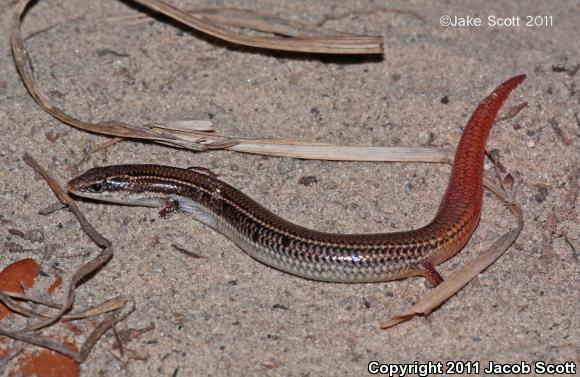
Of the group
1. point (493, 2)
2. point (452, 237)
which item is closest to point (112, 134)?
point (452, 237)

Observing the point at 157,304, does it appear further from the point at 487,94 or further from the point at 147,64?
the point at 487,94

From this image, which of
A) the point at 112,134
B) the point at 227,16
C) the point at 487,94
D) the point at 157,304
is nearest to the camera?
the point at 157,304

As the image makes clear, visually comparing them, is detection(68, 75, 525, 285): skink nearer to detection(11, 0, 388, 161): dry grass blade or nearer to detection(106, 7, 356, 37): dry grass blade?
detection(11, 0, 388, 161): dry grass blade

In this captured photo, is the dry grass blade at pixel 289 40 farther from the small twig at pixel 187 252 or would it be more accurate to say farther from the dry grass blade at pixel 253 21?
the small twig at pixel 187 252

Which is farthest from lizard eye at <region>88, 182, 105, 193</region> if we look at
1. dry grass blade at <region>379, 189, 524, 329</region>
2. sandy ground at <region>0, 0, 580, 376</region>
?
dry grass blade at <region>379, 189, 524, 329</region>

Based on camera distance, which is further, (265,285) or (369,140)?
(369,140)
